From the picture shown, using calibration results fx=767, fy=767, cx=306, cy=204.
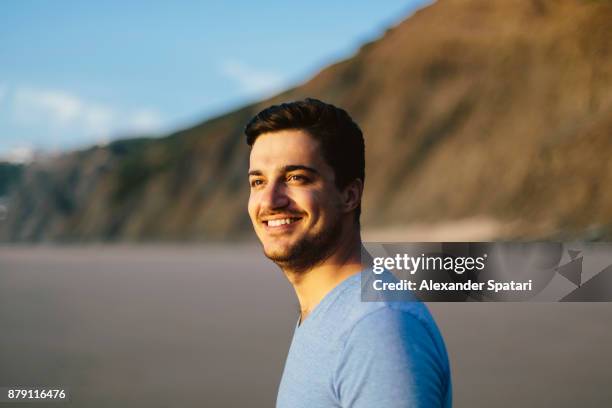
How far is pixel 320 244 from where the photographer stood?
1954 millimetres

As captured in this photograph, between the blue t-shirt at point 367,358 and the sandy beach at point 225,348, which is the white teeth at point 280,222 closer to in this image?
the blue t-shirt at point 367,358

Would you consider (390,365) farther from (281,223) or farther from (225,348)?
(225,348)

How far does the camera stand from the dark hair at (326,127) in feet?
6.34

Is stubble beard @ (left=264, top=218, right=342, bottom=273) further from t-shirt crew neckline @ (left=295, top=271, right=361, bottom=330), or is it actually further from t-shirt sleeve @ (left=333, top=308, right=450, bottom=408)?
t-shirt sleeve @ (left=333, top=308, right=450, bottom=408)

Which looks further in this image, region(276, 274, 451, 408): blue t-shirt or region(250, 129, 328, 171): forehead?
region(250, 129, 328, 171): forehead

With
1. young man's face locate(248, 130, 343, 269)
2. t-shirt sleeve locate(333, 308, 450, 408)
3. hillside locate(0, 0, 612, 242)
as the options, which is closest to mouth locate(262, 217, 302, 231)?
young man's face locate(248, 130, 343, 269)

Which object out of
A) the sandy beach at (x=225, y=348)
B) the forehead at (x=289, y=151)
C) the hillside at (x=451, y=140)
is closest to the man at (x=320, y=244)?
the forehead at (x=289, y=151)

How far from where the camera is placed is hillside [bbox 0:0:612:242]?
53031 millimetres

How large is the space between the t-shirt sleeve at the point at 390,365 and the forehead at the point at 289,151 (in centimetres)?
45

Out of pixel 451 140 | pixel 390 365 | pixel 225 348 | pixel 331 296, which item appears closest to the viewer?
pixel 390 365

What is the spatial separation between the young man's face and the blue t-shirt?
172mm

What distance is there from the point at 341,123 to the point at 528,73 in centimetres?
6365

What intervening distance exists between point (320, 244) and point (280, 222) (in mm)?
121

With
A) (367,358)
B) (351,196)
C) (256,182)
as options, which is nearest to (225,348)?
(256,182)
